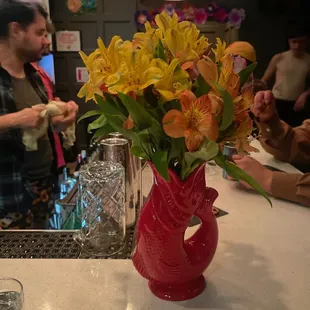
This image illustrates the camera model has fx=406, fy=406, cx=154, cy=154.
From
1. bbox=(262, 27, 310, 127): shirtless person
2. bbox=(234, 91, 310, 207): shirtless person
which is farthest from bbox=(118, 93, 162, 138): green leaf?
bbox=(262, 27, 310, 127): shirtless person

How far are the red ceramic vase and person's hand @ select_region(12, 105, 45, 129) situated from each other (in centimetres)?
113

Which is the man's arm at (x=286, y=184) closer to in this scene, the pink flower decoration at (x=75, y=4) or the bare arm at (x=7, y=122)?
the bare arm at (x=7, y=122)

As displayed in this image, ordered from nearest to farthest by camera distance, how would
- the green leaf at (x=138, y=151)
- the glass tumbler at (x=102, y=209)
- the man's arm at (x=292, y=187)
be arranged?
the green leaf at (x=138, y=151), the glass tumbler at (x=102, y=209), the man's arm at (x=292, y=187)

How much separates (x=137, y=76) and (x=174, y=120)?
0.33 feet

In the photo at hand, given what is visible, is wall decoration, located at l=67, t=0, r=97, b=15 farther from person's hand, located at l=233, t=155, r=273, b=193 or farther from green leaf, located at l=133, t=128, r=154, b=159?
green leaf, located at l=133, t=128, r=154, b=159

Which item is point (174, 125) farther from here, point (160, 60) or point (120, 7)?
point (120, 7)

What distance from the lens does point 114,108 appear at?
0.75 meters

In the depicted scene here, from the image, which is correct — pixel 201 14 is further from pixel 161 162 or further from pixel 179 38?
pixel 161 162

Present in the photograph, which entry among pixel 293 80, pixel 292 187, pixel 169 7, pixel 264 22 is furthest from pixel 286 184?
pixel 169 7

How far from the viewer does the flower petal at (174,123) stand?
0.67m

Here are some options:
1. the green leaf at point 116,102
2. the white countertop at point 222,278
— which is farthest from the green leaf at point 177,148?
the white countertop at point 222,278

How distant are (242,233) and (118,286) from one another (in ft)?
1.32

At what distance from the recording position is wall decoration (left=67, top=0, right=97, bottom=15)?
4199 mm

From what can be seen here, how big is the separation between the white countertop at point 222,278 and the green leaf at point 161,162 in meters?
0.29
